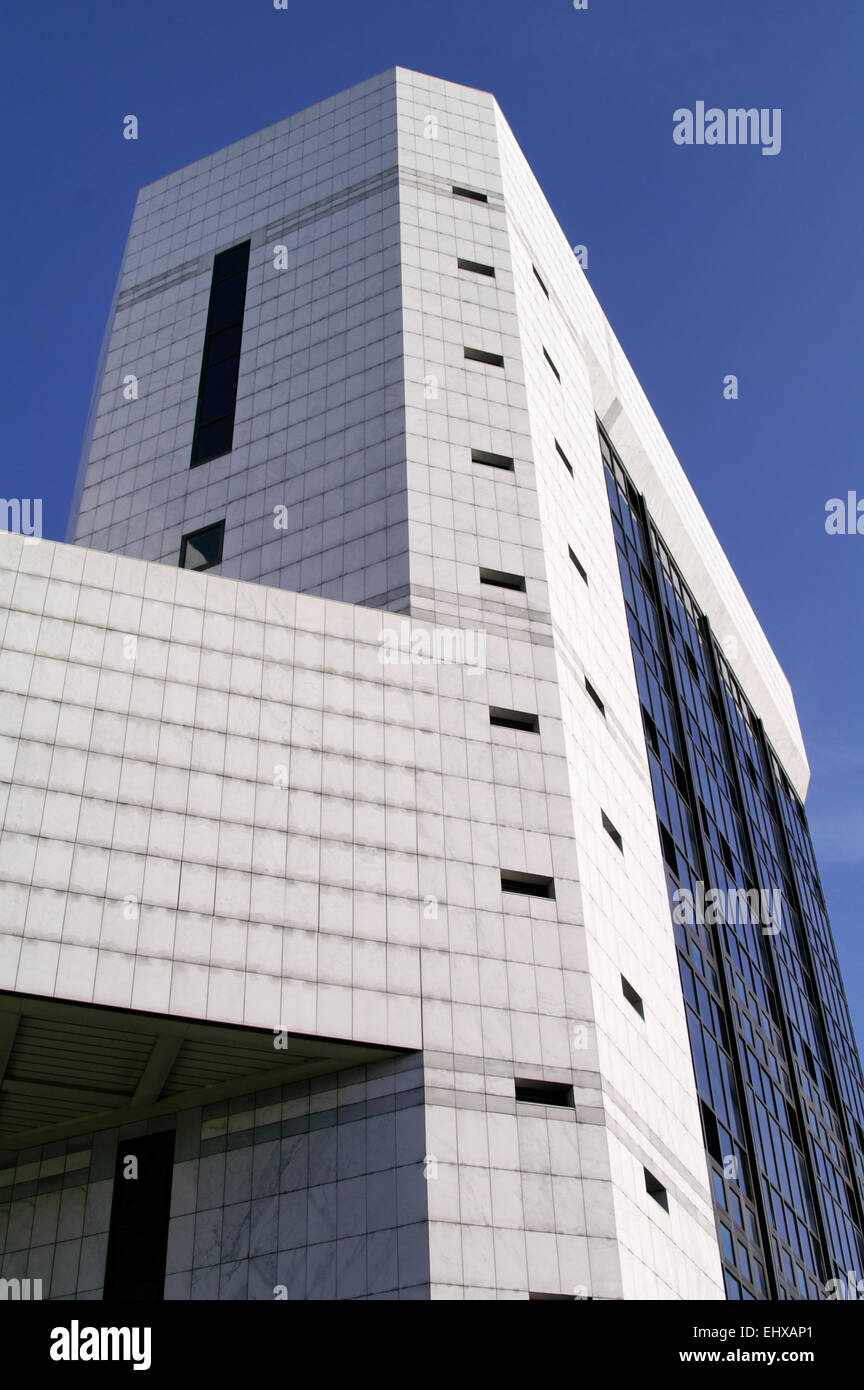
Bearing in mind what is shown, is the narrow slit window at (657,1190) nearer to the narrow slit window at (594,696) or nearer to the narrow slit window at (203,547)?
the narrow slit window at (594,696)

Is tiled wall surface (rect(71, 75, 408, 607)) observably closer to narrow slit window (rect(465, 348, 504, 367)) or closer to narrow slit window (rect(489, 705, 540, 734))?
narrow slit window (rect(465, 348, 504, 367))

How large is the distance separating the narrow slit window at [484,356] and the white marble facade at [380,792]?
1.09ft

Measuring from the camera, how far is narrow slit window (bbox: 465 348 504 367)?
35.9 meters

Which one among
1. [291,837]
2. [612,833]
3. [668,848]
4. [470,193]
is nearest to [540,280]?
[470,193]

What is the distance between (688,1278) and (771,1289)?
8040 millimetres

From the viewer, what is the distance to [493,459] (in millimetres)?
33750

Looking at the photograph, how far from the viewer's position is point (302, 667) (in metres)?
27.5

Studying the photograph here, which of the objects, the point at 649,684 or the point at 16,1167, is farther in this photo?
the point at 649,684

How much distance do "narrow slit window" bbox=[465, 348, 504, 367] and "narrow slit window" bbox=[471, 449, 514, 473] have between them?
351cm

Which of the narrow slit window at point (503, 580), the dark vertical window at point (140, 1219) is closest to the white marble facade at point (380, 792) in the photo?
the narrow slit window at point (503, 580)

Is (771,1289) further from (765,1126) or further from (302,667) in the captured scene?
(302,667)

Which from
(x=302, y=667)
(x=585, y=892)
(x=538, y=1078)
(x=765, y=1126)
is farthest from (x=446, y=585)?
(x=765, y=1126)

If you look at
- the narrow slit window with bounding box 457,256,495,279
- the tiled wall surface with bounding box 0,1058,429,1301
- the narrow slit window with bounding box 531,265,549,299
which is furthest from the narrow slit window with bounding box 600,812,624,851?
the narrow slit window with bounding box 531,265,549,299

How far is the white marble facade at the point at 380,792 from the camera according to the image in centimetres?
2256
